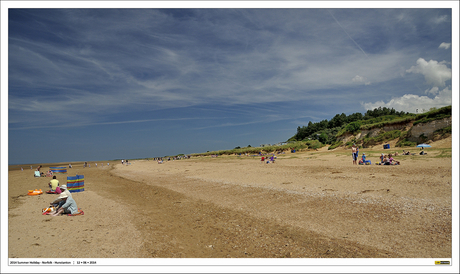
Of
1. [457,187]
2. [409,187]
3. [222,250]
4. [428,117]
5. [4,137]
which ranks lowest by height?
[222,250]

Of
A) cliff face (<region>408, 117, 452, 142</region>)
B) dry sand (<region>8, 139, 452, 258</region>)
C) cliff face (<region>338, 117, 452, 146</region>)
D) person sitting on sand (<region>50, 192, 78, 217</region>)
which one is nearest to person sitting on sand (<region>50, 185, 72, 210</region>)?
person sitting on sand (<region>50, 192, 78, 217</region>)

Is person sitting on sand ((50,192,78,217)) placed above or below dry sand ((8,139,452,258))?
above

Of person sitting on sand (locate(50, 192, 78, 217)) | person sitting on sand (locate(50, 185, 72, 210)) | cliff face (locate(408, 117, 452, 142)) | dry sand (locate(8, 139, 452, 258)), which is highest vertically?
cliff face (locate(408, 117, 452, 142))

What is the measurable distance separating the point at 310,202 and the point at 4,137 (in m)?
11.1

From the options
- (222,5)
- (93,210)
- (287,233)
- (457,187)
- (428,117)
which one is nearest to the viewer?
(457,187)

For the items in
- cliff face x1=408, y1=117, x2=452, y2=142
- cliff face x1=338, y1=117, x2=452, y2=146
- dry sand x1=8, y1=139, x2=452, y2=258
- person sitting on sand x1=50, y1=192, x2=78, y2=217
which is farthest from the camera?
cliff face x1=338, y1=117, x2=452, y2=146

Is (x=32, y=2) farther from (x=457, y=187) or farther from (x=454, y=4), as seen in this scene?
(x=457, y=187)

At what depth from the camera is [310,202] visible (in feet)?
33.1

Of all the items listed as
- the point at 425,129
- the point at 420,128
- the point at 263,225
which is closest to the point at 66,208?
the point at 263,225

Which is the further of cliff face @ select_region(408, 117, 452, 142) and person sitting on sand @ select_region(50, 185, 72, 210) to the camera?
cliff face @ select_region(408, 117, 452, 142)

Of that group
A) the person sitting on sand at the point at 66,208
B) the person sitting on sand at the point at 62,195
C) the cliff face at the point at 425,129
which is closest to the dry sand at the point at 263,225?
the person sitting on sand at the point at 66,208

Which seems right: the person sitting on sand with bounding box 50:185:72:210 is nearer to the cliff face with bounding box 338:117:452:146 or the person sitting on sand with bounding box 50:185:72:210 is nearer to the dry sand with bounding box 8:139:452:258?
the dry sand with bounding box 8:139:452:258

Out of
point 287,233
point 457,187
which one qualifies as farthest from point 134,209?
point 457,187

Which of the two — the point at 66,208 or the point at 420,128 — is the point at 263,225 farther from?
the point at 420,128
